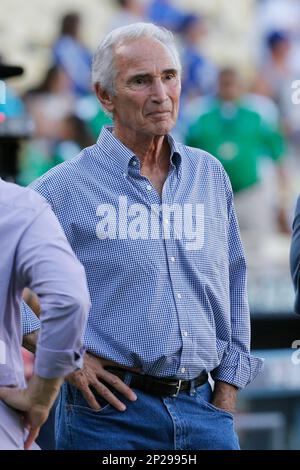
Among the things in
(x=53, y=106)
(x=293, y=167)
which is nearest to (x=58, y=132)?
(x=53, y=106)

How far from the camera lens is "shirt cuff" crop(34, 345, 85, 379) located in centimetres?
260

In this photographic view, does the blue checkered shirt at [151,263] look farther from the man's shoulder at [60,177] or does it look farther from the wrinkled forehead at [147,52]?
the wrinkled forehead at [147,52]

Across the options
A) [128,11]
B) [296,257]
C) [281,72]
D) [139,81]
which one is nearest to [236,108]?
[281,72]

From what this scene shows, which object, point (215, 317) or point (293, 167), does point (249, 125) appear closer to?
point (293, 167)

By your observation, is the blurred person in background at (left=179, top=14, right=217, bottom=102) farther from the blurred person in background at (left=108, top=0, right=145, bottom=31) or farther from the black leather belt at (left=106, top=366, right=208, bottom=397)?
the black leather belt at (left=106, top=366, right=208, bottom=397)

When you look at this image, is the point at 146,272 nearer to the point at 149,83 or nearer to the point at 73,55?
the point at 149,83

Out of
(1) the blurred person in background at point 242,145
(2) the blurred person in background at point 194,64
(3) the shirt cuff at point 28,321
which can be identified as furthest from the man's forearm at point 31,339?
(2) the blurred person in background at point 194,64

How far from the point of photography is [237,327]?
3.34m

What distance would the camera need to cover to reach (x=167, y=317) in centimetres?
311

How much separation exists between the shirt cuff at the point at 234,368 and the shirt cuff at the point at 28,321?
48 cm

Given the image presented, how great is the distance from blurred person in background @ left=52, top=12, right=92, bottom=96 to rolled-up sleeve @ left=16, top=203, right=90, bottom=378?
5.17 meters

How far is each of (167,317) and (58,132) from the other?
15.4 feet
